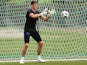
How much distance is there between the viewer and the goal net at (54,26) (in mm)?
13320

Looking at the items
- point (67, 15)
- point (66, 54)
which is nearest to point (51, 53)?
point (66, 54)

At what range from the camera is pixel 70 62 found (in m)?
11.5

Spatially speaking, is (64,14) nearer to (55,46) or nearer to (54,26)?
(54,26)

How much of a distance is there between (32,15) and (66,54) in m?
2.54

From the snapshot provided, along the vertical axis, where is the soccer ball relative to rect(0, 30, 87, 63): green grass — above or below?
above

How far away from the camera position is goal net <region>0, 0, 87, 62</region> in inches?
524

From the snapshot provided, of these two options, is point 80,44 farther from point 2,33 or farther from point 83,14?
point 2,33

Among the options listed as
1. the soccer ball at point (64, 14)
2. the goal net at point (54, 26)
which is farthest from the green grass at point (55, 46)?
the soccer ball at point (64, 14)

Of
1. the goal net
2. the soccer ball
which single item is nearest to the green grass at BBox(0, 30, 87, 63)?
the goal net

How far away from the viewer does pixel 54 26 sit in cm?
1359

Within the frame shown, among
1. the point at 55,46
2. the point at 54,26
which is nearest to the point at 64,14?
the point at 54,26

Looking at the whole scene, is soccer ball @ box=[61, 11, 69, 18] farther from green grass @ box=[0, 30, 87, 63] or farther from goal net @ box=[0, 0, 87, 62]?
green grass @ box=[0, 30, 87, 63]

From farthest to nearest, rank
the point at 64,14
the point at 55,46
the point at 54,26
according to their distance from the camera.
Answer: the point at 55,46, the point at 54,26, the point at 64,14

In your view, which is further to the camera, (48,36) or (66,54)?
(48,36)
